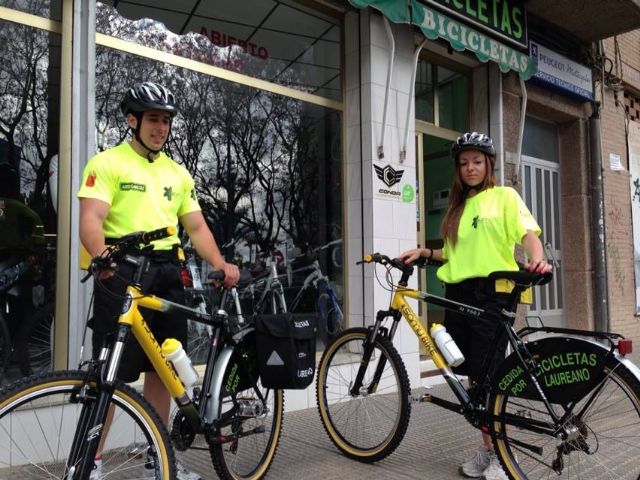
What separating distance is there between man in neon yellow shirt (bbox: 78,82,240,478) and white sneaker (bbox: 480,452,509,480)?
1.66 metres

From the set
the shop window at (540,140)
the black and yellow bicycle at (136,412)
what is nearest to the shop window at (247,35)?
the black and yellow bicycle at (136,412)

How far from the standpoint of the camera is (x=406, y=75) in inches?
238

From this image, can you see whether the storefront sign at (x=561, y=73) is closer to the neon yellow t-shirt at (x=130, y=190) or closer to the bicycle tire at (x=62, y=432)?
the neon yellow t-shirt at (x=130, y=190)

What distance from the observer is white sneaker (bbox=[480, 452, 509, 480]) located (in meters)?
3.20

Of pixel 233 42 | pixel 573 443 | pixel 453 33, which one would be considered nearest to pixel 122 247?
pixel 573 443

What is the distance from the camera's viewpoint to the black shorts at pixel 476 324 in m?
3.22

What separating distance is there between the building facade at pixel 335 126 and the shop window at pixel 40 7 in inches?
0.4

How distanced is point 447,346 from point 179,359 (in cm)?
150

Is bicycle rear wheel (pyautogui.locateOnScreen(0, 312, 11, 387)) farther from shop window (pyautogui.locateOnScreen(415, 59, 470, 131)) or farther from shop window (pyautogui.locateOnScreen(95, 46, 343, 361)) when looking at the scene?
shop window (pyautogui.locateOnScreen(415, 59, 470, 131))

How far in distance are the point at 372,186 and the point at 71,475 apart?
402 cm

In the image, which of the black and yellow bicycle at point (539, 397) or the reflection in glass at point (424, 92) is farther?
the reflection in glass at point (424, 92)

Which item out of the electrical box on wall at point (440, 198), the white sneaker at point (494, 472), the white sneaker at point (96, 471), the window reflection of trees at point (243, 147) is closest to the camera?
the white sneaker at point (96, 471)

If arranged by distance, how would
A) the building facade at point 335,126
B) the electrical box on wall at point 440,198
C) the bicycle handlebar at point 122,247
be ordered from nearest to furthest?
1. the bicycle handlebar at point 122,247
2. the building facade at point 335,126
3. the electrical box on wall at point 440,198

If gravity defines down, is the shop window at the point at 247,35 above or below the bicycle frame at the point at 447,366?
above
